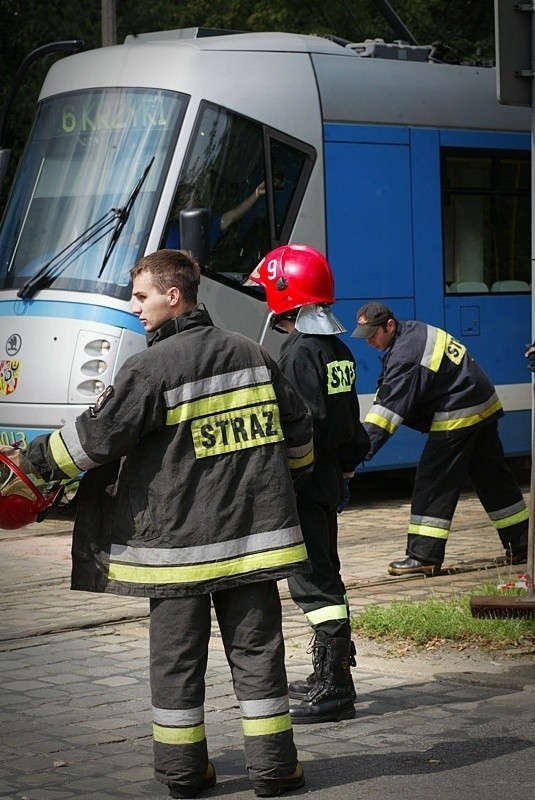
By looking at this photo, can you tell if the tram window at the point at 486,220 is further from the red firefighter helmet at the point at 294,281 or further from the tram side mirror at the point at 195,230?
the red firefighter helmet at the point at 294,281

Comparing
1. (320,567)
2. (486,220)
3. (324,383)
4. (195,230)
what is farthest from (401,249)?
(320,567)

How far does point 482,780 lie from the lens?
198 inches

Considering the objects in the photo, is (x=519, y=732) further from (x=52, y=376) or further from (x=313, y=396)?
(x=52, y=376)

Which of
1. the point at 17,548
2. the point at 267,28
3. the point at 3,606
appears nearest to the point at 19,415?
the point at 17,548

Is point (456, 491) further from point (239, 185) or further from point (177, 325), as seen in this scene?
point (177, 325)

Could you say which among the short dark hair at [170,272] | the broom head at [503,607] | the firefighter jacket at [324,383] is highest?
the short dark hair at [170,272]

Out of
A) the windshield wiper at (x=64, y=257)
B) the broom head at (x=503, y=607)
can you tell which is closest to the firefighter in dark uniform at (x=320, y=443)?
the broom head at (x=503, y=607)

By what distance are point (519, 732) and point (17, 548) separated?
5.76m

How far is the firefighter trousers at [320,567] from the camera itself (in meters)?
5.99

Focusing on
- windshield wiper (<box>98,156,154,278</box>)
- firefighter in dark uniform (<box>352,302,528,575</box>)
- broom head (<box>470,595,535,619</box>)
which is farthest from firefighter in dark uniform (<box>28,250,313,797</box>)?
windshield wiper (<box>98,156,154,278</box>)

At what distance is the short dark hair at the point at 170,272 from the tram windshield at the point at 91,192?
20.6 ft

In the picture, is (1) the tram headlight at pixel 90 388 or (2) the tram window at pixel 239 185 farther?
(2) the tram window at pixel 239 185

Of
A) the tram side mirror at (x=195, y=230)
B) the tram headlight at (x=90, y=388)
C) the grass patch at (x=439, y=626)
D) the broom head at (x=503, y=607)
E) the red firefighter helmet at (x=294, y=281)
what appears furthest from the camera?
the tram headlight at (x=90, y=388)

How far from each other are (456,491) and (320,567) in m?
3.47
